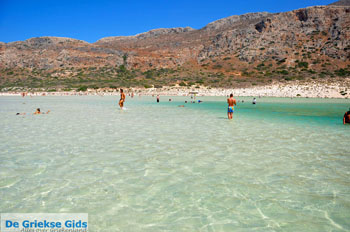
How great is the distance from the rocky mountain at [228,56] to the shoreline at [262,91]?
268 inches

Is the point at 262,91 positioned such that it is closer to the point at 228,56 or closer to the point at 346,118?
the point at 228,56

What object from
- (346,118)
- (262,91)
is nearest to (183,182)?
(346,118)

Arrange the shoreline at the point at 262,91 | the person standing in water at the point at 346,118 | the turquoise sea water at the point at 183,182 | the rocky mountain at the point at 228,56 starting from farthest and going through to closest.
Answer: the rocky mountain at the point at 228,56 < the shoreline at the point at 262,91 < the person standing in water at the point at 346,118 < the turquoise sea water at the point at 183,182

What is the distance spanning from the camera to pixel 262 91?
52.2 meters

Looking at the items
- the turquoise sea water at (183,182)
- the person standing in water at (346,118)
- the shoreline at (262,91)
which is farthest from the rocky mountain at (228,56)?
the turquoise sea water at (183,182)

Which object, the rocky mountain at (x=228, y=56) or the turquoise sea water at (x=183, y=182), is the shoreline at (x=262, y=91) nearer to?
the rocky mountain at (x=228, y=56)

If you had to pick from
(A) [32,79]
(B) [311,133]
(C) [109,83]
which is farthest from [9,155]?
(A) [32,79]

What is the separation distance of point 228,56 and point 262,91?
3243 centimetres

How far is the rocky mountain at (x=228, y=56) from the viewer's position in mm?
68062

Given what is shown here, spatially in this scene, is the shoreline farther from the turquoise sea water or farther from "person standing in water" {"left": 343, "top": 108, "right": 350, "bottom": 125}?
the turquoise sea water

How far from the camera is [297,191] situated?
5.12 m

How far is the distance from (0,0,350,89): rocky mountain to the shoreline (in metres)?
6.82

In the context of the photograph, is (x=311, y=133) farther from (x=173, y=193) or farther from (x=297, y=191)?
(x=173, y=193)

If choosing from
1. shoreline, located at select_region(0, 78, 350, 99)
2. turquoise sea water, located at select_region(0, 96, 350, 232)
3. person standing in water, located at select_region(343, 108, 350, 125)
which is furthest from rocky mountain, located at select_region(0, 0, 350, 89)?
turquoise sea water, located at select_region(0, 96, 350, 232)
